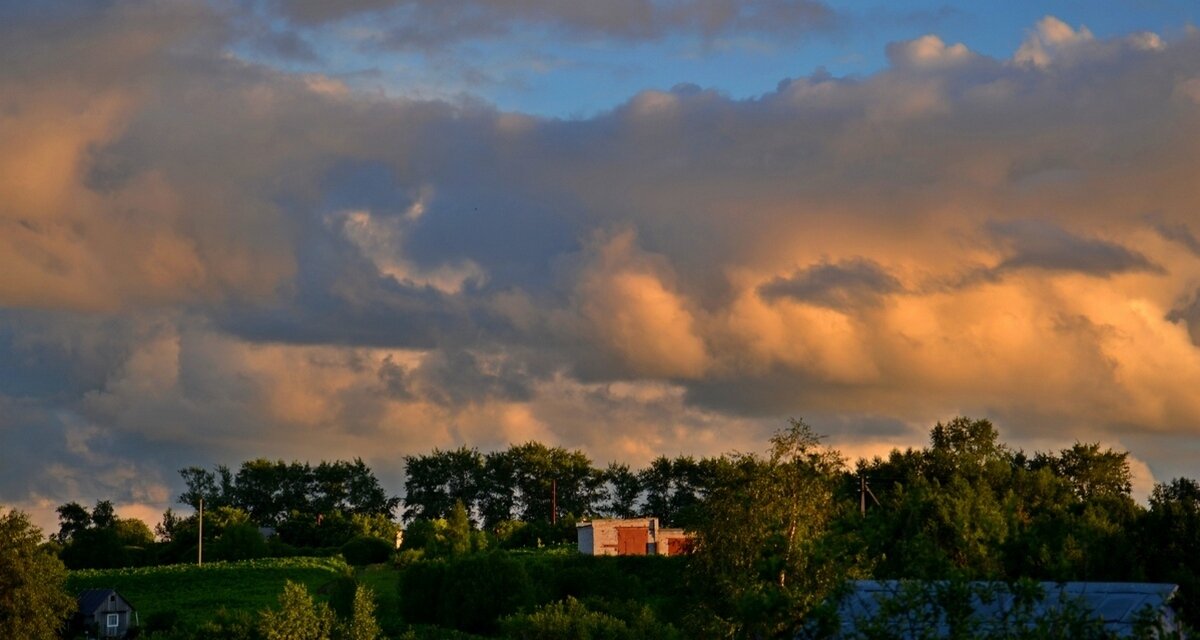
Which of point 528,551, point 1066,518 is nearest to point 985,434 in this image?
point 1066,518

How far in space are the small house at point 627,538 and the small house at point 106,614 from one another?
124 feet

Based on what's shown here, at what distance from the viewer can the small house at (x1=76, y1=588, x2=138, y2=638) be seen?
104 metres

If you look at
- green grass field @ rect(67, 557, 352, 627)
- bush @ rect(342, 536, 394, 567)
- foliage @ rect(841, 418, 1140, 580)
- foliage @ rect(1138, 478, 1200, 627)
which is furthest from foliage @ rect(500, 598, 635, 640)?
bush @ rect(342, 536, 394, 567)

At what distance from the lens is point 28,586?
93.8 metres

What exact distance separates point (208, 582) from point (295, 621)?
198 feet

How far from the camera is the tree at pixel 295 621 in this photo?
2359 inches

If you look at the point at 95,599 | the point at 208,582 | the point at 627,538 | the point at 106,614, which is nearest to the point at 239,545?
the point at 208,582

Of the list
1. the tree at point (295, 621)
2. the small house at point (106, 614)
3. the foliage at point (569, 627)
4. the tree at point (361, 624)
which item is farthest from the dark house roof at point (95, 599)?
the tree at point (361, 624)

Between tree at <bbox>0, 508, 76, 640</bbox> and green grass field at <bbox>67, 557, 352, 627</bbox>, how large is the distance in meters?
7.92

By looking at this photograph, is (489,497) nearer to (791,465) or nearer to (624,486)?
(624,486)

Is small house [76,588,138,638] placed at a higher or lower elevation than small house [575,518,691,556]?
lower

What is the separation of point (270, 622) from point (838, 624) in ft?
130

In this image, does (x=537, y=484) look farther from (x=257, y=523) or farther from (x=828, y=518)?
(x=828, y=518)

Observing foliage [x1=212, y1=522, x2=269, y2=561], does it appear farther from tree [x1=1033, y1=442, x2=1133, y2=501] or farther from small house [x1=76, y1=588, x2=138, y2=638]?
tree [x1=1033, y1=442, x2=1133, y2=501]
